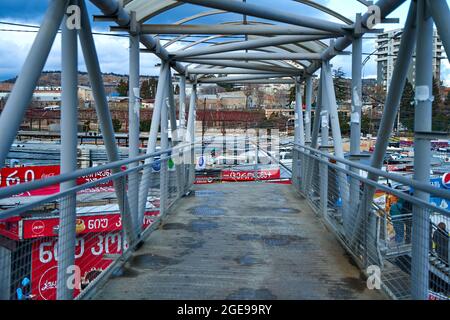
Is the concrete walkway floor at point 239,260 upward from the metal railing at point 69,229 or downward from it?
downward

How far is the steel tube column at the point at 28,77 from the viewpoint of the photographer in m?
3.23

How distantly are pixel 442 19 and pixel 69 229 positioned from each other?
10.8ft

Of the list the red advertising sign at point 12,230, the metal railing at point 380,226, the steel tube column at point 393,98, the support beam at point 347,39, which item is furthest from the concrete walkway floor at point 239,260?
the support beam at point 347,39

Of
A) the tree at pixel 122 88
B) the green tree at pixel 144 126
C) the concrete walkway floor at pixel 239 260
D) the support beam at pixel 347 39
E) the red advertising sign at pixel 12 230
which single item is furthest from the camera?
the tree at pixel 122 88

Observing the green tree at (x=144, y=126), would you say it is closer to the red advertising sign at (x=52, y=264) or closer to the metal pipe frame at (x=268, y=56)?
the metal pipe frame at (x=268, y=56)

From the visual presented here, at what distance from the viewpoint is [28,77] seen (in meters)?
3.42

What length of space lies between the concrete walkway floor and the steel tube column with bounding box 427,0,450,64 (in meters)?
2.11

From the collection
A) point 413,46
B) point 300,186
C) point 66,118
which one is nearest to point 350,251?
point 413,46

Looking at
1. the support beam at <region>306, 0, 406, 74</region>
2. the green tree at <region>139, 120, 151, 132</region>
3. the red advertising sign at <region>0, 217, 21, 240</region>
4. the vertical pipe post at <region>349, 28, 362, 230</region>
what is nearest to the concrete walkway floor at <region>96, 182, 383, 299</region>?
the red advertising sign at <region>0, 217, 21, 240</region>

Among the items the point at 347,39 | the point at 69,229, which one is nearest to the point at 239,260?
→ the point at 69,229

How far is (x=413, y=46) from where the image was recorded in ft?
14.3

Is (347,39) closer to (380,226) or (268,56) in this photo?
(268,56)

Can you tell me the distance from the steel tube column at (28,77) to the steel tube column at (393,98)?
9.91 feet
